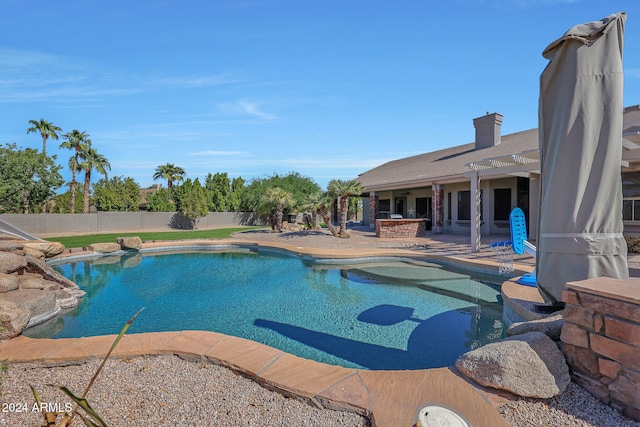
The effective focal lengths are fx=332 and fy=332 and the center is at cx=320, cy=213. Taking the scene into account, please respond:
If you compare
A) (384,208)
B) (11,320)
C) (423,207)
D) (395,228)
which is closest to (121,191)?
(384,208)

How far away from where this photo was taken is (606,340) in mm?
2480

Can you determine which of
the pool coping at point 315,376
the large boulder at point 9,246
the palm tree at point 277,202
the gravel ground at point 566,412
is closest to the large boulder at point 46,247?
the large boulder at point 9,246

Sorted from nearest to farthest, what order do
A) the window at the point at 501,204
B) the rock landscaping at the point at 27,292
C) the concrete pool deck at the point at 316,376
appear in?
the concrete pool deck at the point at 316,376
the rock landscaping at the point at 27,292
the window at the point at 501,204

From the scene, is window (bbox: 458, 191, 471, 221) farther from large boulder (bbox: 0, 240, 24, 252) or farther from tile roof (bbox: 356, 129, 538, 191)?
large boulder (bbox: 0, 240, 24, 252)

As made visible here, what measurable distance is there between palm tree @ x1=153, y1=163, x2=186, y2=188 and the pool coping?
41241 mm

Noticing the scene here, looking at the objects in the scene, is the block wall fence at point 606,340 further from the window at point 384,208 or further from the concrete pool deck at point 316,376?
the window at point 384,208

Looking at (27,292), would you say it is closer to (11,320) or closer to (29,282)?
(29,282)

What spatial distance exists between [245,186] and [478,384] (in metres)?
35.6

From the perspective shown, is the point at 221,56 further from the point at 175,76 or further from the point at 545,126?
the point at 545,126

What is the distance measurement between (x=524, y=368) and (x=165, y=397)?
3.00 metres

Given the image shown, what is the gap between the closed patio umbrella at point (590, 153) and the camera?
325 centimetres

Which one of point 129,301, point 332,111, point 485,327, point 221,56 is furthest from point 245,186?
point 485,327

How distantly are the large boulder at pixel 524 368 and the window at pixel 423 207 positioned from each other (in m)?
18.6

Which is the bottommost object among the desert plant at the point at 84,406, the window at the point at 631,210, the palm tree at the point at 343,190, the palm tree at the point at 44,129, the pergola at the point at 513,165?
the desert plant at the point at 84,406
